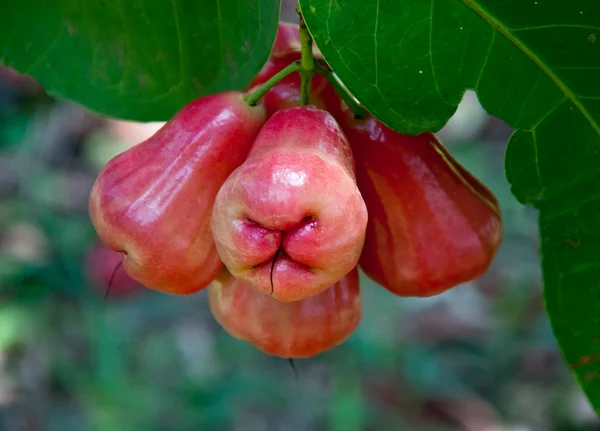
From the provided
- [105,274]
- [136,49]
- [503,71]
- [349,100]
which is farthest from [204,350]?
[503,71]

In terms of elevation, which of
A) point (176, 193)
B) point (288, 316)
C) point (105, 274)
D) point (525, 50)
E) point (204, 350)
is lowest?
point (204, 350)

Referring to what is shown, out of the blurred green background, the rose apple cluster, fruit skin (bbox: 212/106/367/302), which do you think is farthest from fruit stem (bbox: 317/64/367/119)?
the blurred green background

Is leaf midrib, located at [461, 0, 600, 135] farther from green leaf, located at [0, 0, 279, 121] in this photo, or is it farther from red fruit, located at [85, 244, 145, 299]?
red fruit, located at [85, 244, 145, 299]

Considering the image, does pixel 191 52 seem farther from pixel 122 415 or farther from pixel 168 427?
pixel 168 427

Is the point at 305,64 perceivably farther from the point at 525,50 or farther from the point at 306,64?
the point at 525,50

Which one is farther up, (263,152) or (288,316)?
(263,152)

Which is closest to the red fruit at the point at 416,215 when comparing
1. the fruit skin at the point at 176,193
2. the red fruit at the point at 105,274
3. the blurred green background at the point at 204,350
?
the fruit skin at the point at 176,193

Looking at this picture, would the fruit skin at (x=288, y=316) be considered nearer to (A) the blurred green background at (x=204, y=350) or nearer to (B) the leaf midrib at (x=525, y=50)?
(B) the leaf midrib at (x=525, y=50)
